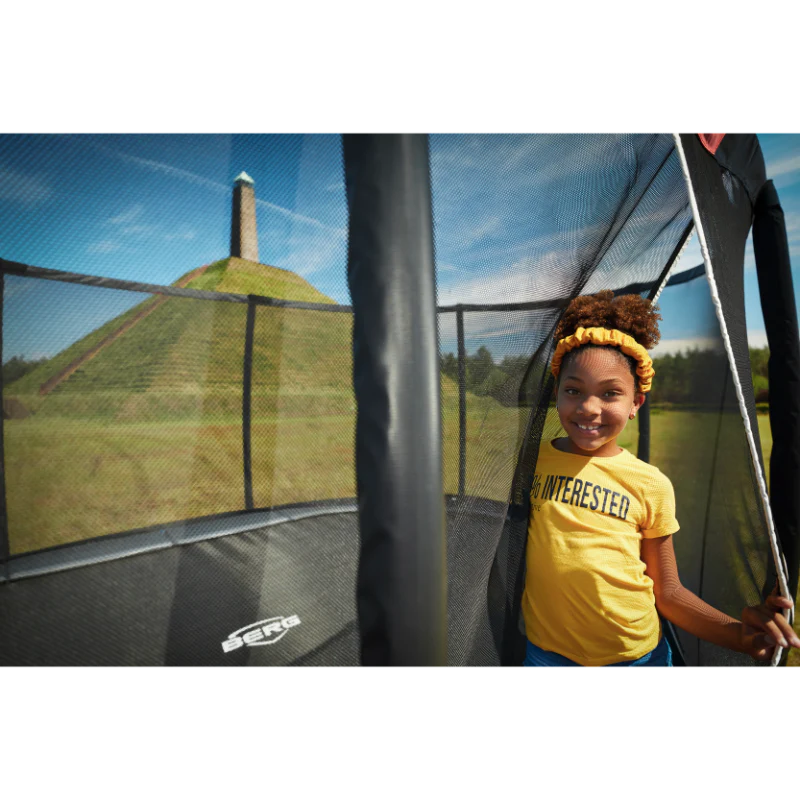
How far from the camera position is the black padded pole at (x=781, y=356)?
117cm

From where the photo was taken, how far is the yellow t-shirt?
0.82m

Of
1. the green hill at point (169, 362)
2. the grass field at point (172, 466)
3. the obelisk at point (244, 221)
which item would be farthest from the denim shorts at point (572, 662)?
the obelisk at point (244, 221)

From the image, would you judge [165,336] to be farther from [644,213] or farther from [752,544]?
[752,544]

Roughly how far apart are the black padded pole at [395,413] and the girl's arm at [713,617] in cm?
70

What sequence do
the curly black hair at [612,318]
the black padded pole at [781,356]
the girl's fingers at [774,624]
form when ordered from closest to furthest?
1. the girl's fingers at [774,624]
2. the curly black hair at [612,318]
3. the black padded pole at [781,356]

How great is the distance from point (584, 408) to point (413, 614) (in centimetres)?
61

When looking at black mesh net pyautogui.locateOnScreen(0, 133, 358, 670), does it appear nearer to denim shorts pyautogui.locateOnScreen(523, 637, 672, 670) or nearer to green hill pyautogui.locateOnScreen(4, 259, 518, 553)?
green hill pyautogui.locateOnScreen(4, 259, 518, 553)

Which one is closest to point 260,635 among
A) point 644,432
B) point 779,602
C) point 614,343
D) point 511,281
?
point 511,281

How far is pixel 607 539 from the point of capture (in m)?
0.83

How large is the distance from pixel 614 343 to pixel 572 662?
63 cm

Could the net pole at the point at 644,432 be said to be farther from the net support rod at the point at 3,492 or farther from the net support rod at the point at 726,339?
the net support rod at the point at 3,492

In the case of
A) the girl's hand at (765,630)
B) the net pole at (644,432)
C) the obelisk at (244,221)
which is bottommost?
the girl's hand at (765,630)

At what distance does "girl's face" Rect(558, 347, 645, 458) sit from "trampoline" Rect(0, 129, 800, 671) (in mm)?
82

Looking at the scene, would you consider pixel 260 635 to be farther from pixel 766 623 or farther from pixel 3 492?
pixel 766 623
